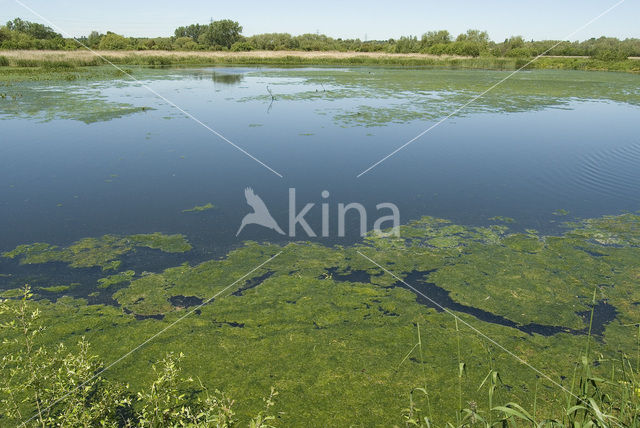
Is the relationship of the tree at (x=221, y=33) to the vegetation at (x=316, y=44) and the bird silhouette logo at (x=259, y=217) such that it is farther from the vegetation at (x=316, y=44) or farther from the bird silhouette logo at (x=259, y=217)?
the bird silhouette logo at (x=259, y=217)

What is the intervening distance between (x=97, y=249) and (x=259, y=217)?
2186mm

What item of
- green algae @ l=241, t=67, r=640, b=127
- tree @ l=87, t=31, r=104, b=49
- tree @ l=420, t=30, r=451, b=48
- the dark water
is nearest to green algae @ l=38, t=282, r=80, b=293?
the dark water

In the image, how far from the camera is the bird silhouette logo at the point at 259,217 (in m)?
5.68

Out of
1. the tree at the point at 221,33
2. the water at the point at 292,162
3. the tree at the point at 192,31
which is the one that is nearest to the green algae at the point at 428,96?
the water at the point at 292,162

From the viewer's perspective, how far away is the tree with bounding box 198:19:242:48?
182 feet

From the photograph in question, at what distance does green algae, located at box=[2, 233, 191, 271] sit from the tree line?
125ft

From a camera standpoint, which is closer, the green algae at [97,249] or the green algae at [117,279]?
the green algae at [117,279]

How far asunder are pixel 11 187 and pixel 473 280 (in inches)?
304

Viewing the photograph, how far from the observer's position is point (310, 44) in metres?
51.2

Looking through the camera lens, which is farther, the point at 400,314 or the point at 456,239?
the point at 456,239

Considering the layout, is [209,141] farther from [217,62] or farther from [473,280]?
[217,62]

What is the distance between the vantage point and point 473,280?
4.44m

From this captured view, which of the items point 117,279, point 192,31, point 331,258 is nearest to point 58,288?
point 117,279

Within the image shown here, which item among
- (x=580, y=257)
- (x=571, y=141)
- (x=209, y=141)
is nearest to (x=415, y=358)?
(x=580, y=257)
